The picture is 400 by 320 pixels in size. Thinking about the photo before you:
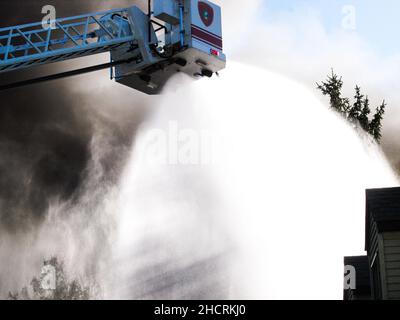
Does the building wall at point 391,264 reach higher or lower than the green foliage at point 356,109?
lower

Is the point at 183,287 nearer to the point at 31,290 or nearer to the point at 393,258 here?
the point at 31,290

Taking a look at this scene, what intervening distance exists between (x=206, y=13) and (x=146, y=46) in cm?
185

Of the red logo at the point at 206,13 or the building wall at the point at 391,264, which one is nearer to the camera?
the building wall at the point at 391,264

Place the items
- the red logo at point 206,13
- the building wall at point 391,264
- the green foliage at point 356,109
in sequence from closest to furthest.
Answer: the building wall at point 391,264
the red logo at point 206,13
the green foliage at point 356,109

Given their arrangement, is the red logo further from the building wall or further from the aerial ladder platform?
the building wall

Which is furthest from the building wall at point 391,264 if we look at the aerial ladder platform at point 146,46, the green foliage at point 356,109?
the green foliage at point 356,109

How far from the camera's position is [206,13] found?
58.7ft

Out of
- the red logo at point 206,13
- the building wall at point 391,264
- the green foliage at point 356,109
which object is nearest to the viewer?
the building wall at point 391,264

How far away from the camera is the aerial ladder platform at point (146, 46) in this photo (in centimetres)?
1717

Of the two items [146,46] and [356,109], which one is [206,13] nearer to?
[146,46]

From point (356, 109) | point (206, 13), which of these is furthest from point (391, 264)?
point (356, 109)

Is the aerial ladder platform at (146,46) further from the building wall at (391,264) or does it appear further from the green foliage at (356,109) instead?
the green foliage at (356,109)

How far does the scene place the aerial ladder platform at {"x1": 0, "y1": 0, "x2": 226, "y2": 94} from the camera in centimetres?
1717

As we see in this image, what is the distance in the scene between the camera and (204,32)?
17.5 m
